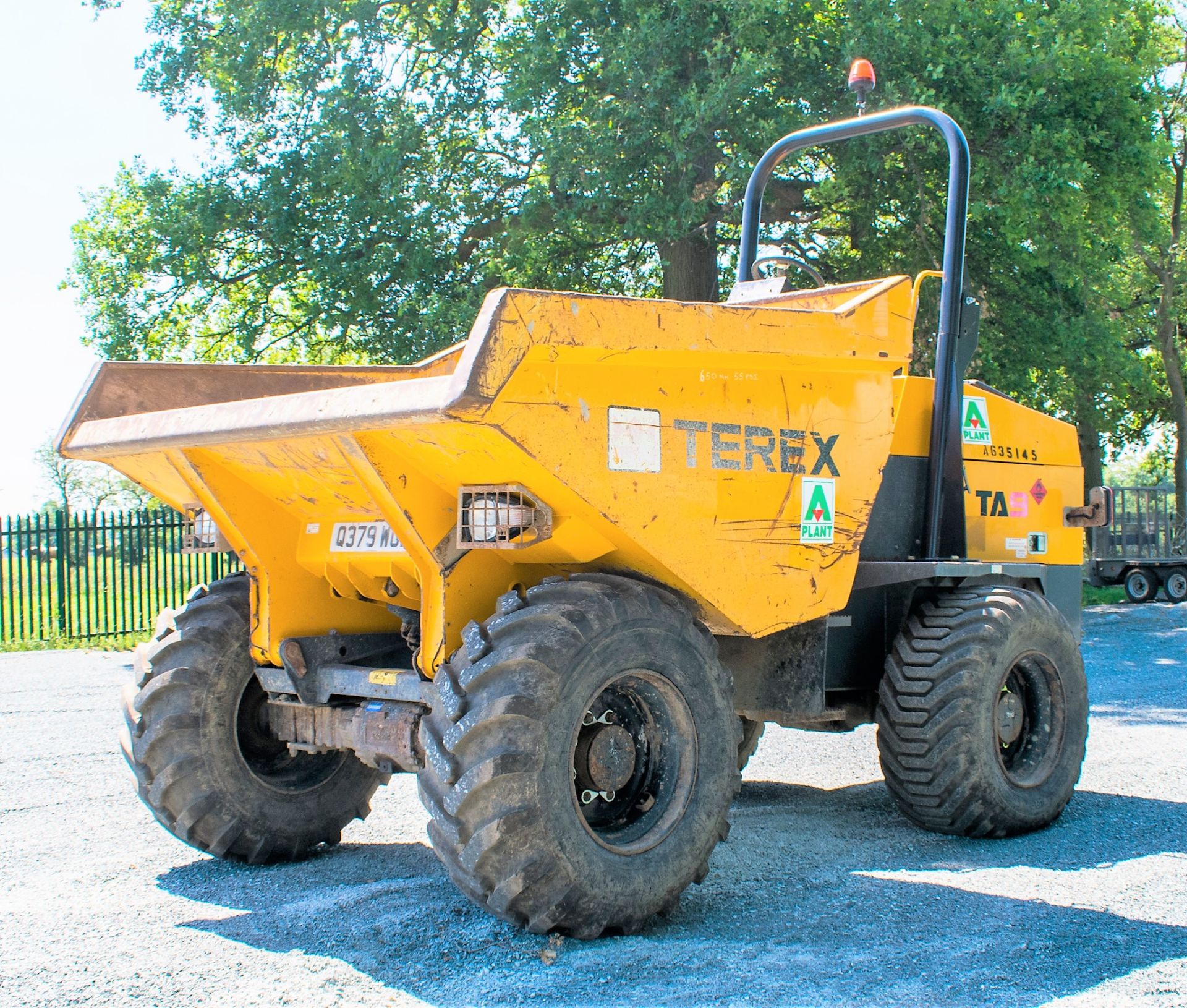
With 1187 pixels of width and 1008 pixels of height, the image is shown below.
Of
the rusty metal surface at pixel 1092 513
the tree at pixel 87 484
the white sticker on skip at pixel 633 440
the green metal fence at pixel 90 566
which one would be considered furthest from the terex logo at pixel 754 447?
the tree at pixel 87 484

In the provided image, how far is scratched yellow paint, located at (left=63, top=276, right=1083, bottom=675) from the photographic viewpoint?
390 cm

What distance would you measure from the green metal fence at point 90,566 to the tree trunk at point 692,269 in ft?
23.6

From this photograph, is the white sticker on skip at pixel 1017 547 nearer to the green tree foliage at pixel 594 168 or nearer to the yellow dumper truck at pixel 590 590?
the yellow dumper truck at pixel 590 590

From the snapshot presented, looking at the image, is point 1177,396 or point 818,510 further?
point 1177,396

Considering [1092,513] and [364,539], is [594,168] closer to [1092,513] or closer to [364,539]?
[1092,513]

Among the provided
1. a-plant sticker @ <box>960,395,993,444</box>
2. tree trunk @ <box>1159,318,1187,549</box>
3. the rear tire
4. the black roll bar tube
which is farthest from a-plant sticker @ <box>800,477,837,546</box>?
tree trunk @ <box>1159,318,1187,549</box>

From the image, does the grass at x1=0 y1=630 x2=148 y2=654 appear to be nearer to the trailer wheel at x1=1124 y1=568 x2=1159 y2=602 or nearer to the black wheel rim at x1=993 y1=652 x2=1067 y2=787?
the black wheel rim at x1=993 y1=652 x2=1067 y2=787

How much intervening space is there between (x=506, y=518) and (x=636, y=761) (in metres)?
1.00

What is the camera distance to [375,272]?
A: 56.7 feet

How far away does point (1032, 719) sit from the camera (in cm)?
607

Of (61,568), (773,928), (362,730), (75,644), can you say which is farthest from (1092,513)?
(61,568)

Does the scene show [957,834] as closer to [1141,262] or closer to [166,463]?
[166,463]

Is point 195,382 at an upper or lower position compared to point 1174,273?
lower

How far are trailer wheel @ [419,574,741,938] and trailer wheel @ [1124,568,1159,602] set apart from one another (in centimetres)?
2004
